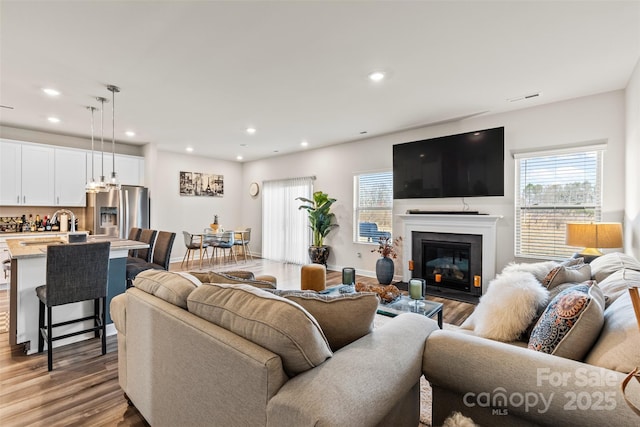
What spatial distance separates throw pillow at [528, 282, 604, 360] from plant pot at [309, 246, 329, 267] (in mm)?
4803

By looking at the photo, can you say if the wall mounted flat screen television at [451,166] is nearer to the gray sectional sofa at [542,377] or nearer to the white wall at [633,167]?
the white wall at [633,167]

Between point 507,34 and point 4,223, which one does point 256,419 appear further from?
point 4,223

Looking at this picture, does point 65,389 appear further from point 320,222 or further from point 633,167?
point 633,167

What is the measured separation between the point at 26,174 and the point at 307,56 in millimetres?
5279

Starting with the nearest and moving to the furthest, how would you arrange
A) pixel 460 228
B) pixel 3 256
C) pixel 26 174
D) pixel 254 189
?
pixel 460 228, pixel 3 256, pixel 26 174, pixel 254 189

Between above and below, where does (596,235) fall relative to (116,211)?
below

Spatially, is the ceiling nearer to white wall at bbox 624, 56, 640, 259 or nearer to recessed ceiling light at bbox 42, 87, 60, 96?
recessed ceiling light at bbox 42, 87, 60, 96

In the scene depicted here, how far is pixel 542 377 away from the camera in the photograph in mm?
1046

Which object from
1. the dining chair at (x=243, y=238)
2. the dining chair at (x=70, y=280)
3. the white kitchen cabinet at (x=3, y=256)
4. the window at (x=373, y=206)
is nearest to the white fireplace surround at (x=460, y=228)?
the window at (x=373, y=206)

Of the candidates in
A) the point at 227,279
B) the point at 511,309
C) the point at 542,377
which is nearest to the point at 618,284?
the point at 511,309

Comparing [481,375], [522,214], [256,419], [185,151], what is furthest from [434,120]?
[185,151]

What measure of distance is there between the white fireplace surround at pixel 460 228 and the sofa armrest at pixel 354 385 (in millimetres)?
3432

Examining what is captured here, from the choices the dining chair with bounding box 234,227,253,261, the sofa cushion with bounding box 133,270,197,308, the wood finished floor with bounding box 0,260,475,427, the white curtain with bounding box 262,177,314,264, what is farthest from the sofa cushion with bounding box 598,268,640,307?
the dining chair with bounding box 234,227,253,261

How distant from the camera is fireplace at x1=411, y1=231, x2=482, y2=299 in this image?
14.1 feet
